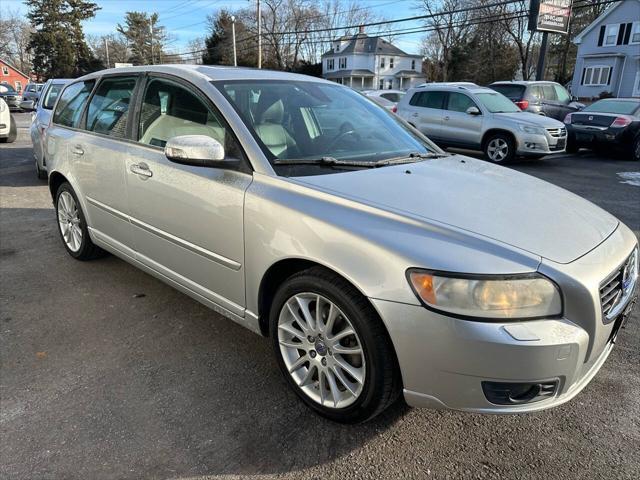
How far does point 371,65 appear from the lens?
6744 centimetres

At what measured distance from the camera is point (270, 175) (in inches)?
99.4

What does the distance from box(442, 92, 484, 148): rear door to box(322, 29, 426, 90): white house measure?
5668 centimetres

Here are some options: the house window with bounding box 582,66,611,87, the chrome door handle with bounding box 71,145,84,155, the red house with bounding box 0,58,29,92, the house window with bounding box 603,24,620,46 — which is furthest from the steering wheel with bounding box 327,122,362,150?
the red house with bounding box 0,58,29,92

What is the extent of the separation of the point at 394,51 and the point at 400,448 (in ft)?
240

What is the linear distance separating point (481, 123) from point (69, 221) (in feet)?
30.7

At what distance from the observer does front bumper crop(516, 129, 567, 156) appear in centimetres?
1059

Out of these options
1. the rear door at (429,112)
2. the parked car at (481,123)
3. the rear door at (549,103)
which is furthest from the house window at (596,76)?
the rear door at (429,112)

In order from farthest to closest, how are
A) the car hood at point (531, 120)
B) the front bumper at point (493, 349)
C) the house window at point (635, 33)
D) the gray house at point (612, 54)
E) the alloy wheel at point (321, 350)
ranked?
the gray house at point (612, 54), the house window at point (635, 33), the car hood at point (531, 120), the alloy wheel at point (321, 350), the front bumper at point (493, 349)

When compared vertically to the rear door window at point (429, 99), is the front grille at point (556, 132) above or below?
below

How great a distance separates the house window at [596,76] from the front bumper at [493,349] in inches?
1683

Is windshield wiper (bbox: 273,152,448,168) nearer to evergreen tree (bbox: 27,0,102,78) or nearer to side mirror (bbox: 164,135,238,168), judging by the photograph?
side mirror (bbox: 164,135,238,168)

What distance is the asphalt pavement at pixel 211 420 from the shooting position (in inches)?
85.4

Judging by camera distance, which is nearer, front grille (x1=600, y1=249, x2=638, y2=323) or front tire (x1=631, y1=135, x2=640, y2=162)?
front grille (x1=600, y1=249, x2=638, y2=323)

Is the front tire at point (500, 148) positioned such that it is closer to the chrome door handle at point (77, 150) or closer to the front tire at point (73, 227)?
the front tire at point (73, 227)
